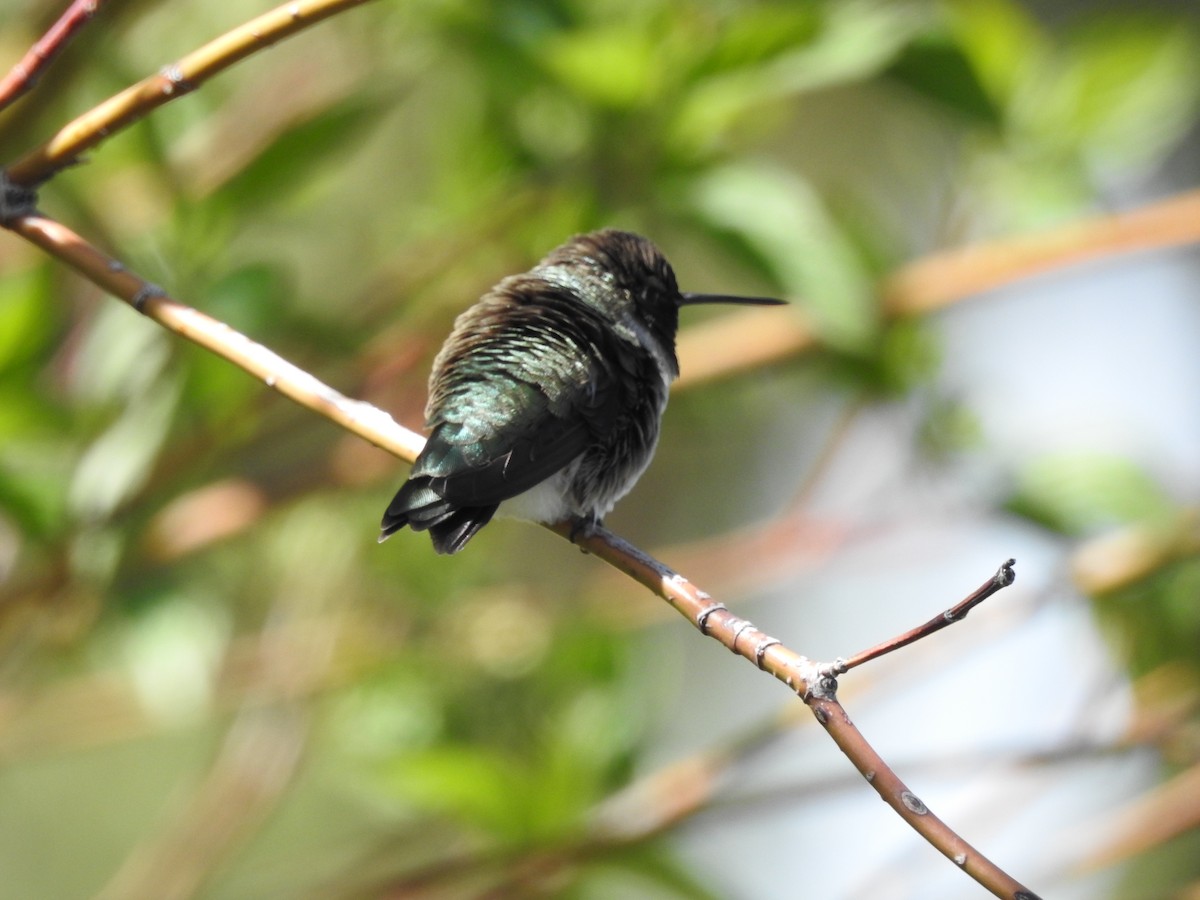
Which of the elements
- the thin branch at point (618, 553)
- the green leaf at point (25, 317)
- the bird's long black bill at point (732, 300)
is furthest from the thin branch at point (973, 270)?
the green leaf at point (25, 317)

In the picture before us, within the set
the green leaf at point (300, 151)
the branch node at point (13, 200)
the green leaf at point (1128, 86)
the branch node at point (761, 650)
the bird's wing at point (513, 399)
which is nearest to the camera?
the branch node at point (761, 650)

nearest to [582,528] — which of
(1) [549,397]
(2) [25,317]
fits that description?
(1) [549,397]

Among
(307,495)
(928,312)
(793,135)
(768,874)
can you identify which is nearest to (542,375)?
(307,495)

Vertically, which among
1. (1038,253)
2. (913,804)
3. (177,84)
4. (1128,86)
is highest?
(1128,86)

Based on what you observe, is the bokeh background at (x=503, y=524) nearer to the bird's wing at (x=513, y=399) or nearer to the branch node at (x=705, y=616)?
the bird's wing at (x=513, y=399)

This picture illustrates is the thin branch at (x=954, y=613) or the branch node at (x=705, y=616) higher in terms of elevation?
the branch node at (x=705, y=616)

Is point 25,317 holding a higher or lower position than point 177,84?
higher

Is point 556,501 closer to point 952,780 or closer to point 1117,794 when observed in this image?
point 952,780

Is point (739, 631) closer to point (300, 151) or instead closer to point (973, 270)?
point (300, 151)

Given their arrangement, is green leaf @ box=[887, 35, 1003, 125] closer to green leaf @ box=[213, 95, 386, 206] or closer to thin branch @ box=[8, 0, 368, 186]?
green leaf @ box=[213, 95, 386, 206]
